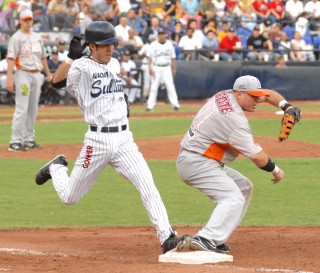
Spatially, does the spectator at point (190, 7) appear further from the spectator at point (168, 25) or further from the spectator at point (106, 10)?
the spectator at point (106, 10)

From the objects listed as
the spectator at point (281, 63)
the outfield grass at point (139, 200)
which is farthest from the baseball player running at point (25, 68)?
the spectator at point (281, 63)

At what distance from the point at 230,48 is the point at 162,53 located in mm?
4952

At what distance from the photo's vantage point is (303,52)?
96.9 feet

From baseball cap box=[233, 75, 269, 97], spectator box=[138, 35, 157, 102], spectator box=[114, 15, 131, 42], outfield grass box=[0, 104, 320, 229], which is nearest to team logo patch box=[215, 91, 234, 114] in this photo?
baseball cap box=[233, 75, 269, 97]

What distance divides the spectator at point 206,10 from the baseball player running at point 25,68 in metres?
14.6

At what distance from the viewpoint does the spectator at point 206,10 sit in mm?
29766

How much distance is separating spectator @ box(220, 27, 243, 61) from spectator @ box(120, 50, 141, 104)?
9.93ft

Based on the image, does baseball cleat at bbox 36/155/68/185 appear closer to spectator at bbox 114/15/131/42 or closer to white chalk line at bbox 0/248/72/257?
white chalk line at bbox 0/248/72/257

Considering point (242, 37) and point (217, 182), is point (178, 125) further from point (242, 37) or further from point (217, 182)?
point (217, 182)

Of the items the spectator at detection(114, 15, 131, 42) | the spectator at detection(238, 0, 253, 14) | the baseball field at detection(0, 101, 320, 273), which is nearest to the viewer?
the baseball field at detection(0, 101, 320, 273)

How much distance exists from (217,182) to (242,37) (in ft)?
74.0

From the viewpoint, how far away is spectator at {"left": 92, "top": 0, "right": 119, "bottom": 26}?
1083 inches

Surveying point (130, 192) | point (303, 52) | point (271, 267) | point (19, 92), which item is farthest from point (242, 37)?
point (271, 267)

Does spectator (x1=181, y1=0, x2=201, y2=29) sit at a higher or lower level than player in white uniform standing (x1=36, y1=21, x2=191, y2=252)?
lower
